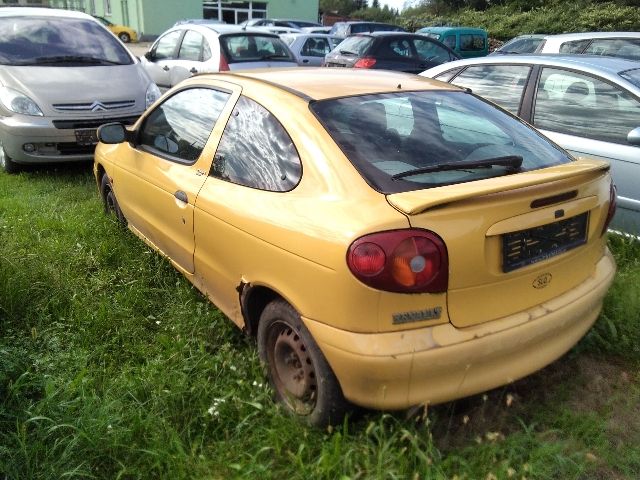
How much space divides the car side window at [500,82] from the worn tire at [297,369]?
9.63ft

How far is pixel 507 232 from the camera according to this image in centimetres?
221

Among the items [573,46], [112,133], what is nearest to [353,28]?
[573,46]

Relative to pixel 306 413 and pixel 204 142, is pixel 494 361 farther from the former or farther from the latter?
pixel 204 142

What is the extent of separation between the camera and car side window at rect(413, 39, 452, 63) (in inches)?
465

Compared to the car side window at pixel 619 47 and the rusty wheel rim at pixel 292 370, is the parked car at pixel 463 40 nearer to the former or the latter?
the car side window at pixel 619 47

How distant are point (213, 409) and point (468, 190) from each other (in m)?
1.46

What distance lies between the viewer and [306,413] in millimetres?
2541

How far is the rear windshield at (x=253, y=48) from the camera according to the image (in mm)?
9164

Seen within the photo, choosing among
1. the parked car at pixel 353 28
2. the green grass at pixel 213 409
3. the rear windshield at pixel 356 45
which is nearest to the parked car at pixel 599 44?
the rear windshield at pixel 356 45

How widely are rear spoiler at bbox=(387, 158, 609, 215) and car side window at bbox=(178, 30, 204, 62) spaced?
26.2 feet

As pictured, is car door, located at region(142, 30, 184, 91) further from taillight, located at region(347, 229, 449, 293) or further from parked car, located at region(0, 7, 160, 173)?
taillight, located at region(347, 229, 449, 293)

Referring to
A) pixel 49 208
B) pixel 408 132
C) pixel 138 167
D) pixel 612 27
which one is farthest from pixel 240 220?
pixel 612 27

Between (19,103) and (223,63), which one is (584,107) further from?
(223,63)

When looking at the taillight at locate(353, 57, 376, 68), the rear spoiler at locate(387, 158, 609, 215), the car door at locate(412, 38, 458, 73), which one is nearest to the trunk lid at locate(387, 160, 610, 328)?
the rear spoiler at locate(387, 158, 609, 215)
